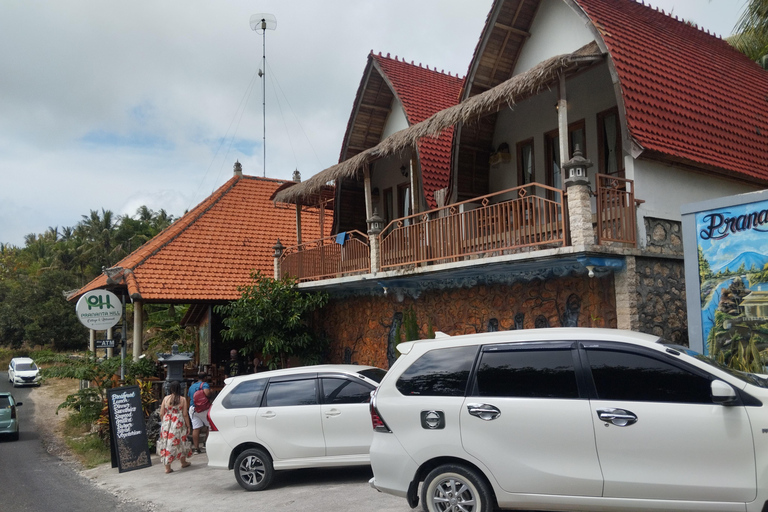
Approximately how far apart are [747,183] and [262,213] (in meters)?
14.3

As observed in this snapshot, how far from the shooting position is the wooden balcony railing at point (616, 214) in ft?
35.5

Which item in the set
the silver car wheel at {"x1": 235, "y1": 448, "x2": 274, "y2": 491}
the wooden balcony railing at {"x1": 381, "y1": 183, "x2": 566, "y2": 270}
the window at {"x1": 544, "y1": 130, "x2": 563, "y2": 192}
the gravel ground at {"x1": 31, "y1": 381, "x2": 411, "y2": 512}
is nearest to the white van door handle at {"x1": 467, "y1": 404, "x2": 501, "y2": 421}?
the gravel ground at {"x1": 31, "y1": 381, "x2": 411, "y2": 512}

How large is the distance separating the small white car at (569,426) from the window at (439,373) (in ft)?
0.03

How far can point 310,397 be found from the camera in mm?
9977

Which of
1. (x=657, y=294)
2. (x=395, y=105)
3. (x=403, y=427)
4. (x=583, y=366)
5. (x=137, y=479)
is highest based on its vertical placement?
(x=395, y=105)

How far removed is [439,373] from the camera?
6.72 metres

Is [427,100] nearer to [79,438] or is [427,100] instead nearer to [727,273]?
[727,273]

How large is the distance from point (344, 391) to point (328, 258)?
7554mm

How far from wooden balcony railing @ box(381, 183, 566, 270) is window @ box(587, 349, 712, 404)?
4.84 metres

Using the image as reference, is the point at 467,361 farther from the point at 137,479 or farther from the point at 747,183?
the point at 747,183

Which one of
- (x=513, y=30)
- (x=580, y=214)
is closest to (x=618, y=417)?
(x=580, y=214)

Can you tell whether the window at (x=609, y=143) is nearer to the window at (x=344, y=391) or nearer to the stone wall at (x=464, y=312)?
the stone wall at (x=464, y=312)

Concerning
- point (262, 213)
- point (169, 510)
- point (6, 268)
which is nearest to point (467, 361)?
point (169, 510)

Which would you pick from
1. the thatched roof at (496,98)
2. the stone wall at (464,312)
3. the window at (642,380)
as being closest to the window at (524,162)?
the thatched roof at (496,98)
